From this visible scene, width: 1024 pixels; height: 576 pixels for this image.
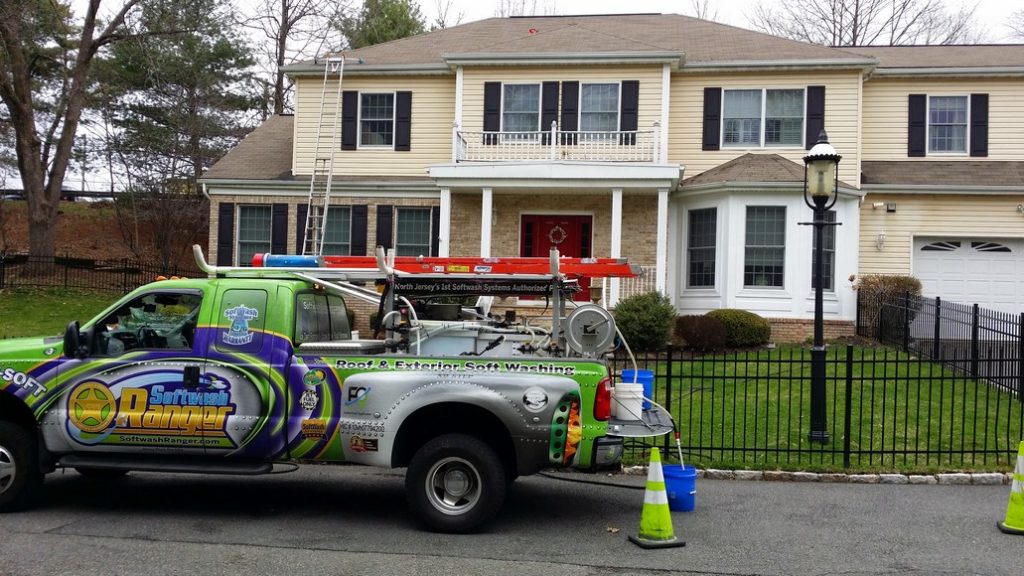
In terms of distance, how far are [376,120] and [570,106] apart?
492 cm

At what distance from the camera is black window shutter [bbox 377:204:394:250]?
70.0 ft

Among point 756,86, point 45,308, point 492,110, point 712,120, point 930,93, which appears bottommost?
point 45,308

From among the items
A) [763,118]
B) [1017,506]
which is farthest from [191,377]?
[763,118]

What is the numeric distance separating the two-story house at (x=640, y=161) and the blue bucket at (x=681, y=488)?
11.1m

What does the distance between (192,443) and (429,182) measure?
48.1ft

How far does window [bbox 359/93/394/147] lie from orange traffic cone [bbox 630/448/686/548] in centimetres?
1682

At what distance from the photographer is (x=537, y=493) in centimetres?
847

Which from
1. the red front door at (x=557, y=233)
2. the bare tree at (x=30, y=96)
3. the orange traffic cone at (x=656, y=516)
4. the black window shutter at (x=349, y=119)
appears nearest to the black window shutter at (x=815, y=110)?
the red front door at (x=557, y=233)

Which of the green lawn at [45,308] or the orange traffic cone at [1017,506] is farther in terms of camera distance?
the green lawn at [45,308]

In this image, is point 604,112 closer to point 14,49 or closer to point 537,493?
point 537,493

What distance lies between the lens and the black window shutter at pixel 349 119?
72.4 feet

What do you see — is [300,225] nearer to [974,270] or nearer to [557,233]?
[557,233]

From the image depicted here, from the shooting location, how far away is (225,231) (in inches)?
863

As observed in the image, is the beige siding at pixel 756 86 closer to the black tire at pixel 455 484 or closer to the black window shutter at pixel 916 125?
the black window shutter at pixel 916 125
